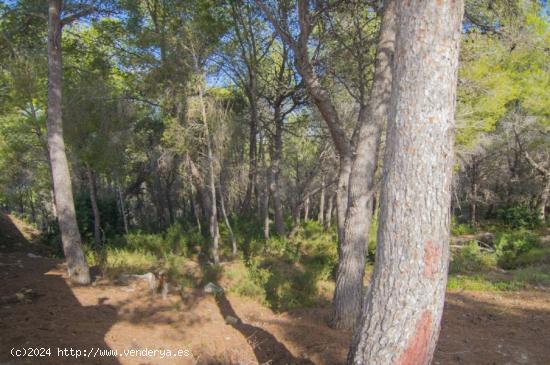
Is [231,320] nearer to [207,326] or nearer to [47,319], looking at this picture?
[207,326]

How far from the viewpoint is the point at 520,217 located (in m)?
20.2

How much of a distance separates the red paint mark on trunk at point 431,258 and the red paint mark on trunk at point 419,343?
0.29 metres

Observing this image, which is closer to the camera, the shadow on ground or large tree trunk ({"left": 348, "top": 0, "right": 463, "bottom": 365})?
large tree trunk ({"left": 348, "top": 0, "right": 463, "bottom": 365})

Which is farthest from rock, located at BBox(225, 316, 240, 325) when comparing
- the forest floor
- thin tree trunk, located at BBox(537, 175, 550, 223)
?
Answer: thin tree trunk, located at BBox(537, 175, 550, 223)

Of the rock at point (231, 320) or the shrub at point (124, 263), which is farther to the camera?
the shrub at point (124, 263)

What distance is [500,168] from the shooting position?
75.3 feet

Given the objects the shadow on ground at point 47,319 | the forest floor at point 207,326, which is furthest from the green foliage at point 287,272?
the shadow on ground at point 47,319

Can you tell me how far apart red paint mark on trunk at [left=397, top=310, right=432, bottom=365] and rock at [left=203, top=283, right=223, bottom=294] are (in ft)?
20.1

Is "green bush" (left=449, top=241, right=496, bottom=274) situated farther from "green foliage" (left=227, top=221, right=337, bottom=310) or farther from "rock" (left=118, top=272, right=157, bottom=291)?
"rock" (left=118, top=272, right=157, bottom=291)

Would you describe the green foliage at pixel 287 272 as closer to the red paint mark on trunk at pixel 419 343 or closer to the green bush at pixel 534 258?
the red paint mark on trunk at pixel 419 343

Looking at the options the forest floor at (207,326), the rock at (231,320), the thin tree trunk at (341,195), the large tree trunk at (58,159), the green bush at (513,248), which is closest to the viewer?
the forest floor at (207,326)

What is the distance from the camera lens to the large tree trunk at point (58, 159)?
23.5ft

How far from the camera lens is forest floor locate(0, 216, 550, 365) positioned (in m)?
4.59

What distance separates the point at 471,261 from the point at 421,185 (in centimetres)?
1149
